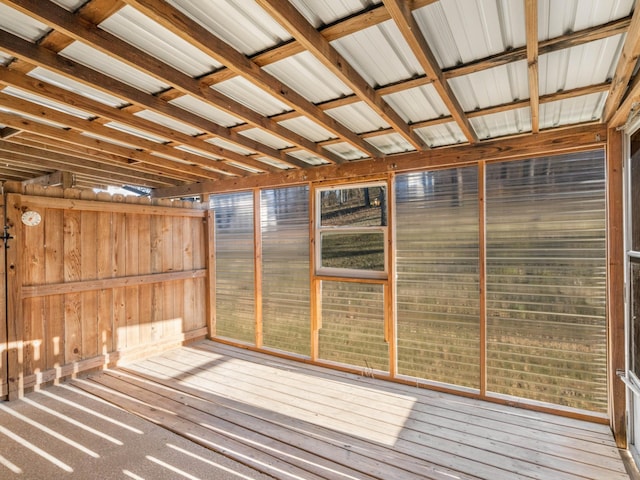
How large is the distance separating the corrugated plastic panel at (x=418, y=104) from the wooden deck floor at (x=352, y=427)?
234 cm

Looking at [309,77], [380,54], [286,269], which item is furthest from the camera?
[286,269]

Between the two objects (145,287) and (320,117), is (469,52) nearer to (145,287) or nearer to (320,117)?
(320,117)

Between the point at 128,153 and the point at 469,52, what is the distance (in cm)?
305

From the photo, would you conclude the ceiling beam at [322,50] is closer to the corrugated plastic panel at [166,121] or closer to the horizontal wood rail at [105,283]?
the corrugated plastic panel at [166,121]

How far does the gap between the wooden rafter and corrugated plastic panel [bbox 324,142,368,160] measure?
1194 mm

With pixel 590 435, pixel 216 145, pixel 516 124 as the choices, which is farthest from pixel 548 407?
pixel 216 145

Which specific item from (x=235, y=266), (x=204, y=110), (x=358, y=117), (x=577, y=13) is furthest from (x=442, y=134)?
(x=235, y=266)

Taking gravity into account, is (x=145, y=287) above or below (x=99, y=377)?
above

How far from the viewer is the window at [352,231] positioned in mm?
3498

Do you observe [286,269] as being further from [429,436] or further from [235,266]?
[429,436]

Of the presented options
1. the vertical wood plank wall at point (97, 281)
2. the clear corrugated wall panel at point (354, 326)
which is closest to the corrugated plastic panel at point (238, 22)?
the clear corrugated wall panel at point (354, 326)

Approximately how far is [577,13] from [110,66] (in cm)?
222

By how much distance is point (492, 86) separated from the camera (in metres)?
2.04

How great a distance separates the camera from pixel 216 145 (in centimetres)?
322
